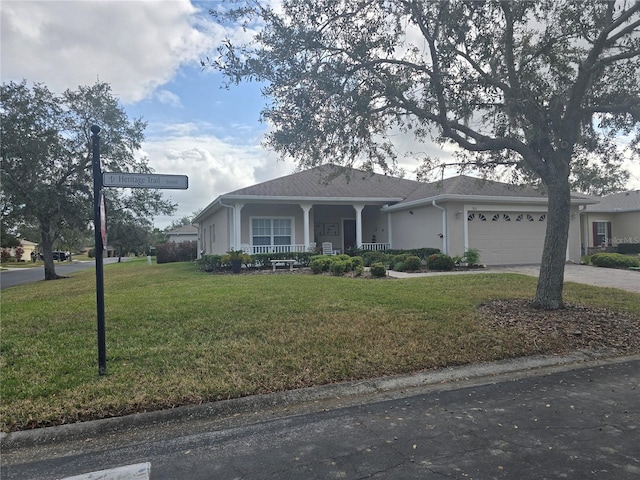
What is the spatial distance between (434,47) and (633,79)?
4.14 m

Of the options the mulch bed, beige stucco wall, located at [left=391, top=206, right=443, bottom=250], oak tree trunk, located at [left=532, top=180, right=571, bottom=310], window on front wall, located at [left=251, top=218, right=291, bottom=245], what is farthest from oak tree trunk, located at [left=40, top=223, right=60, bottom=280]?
oak tree trunk, located at [left=532, top=180, right=571, bottom=310]

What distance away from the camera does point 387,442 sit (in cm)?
325

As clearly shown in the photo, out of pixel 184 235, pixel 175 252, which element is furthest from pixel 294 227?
pixel 184 235

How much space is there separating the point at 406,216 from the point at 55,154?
15.6m

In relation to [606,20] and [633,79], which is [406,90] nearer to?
[606,20]

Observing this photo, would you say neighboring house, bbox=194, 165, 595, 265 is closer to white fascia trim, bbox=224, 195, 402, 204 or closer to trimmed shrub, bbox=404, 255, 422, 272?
white fascia trim, bbox=224, 195, 402, 204

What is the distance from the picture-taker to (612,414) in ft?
12.2

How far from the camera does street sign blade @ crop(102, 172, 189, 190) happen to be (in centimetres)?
459

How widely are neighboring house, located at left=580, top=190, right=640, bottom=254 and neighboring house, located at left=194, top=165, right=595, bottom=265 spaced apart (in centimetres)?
701

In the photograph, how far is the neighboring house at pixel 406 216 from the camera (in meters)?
16.5

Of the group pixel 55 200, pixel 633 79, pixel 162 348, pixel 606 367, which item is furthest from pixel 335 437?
pixel 55 200

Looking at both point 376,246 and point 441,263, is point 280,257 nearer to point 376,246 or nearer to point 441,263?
point 376,246

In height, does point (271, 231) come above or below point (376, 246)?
above

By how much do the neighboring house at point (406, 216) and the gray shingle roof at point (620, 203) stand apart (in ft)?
27.2
